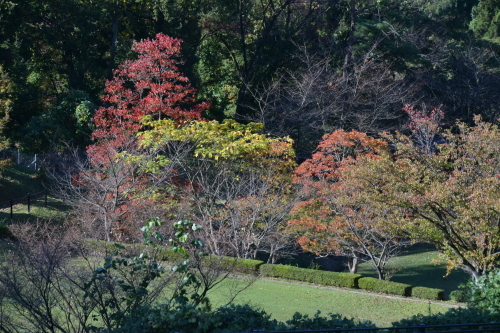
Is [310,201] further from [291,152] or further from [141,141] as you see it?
[141,141]

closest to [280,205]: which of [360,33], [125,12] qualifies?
[360,33]

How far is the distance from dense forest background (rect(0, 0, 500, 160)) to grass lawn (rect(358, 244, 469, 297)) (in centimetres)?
642

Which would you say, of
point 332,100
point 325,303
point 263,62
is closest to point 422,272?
point 332,100

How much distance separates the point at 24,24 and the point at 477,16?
32035 millimetres

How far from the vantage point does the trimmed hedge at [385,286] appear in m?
Answer: 14.3

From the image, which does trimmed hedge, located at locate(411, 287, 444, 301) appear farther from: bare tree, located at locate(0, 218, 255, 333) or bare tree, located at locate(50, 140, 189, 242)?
bare tree, located at locate(0, 218, 255, 333)

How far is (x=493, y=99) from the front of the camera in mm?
27891

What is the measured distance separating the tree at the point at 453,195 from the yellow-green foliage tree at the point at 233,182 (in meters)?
4.02

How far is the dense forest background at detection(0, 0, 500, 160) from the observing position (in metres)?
25.2

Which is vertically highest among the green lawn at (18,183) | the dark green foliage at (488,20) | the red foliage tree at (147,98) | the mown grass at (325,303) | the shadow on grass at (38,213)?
the dark green foliage at (488,20)

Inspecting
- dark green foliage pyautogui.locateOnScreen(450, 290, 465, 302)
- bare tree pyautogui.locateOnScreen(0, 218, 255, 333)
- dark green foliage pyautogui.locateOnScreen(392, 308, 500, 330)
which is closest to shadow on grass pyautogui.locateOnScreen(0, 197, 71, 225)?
bare tree pyautogui.locateOnScreen(0, 218, 255, 333)

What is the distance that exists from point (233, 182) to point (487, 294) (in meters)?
10.6

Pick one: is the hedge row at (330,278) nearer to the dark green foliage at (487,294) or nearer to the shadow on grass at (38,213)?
the dark green foliage at (487,294)

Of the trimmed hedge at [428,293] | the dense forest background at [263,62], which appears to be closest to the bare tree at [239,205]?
the trimmed hedge at [428,293]
